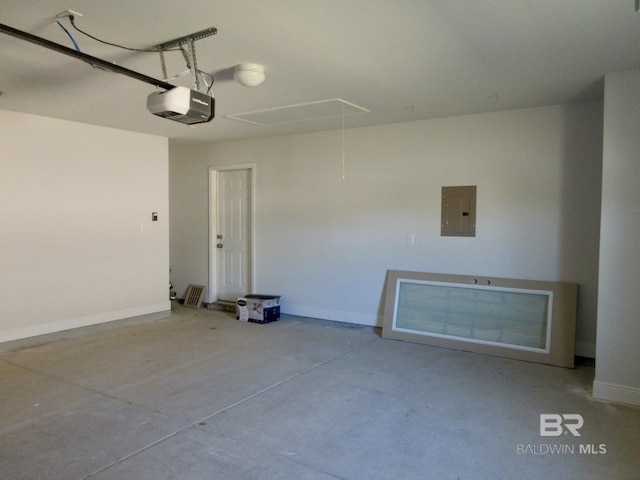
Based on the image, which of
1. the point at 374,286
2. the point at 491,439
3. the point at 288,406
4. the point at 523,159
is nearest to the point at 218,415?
the point at 288,406

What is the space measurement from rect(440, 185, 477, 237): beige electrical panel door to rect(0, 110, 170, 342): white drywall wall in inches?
Result: 152

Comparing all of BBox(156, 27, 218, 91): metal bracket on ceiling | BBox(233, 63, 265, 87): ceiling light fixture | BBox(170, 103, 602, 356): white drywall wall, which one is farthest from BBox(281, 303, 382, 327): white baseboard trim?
BBox(156, 27, 218, 91): metal bracket on ceiling

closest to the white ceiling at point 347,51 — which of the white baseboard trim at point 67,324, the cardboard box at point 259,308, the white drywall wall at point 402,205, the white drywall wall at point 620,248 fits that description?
the white drywall wall at point 620,248

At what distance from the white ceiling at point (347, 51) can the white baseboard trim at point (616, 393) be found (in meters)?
2.44

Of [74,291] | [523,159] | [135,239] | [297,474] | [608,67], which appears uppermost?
[608,67]

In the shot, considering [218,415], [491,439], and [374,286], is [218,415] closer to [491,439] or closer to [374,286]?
[491,439]

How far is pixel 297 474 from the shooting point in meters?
2.42

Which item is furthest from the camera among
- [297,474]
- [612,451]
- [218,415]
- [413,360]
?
[413,360]

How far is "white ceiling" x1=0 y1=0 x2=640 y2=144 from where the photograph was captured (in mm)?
2424

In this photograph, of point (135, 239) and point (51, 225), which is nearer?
point (51, 225)

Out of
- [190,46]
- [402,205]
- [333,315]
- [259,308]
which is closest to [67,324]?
[259,308]

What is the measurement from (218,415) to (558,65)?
11.8ft

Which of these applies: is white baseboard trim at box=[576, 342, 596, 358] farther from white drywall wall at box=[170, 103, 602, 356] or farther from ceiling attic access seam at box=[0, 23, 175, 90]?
ceiling attic access seam at box=[0, 23, 175, 90]

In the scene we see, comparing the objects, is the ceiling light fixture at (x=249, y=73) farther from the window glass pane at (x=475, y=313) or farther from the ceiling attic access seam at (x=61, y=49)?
the window glass pane at (x=475, y=313)
